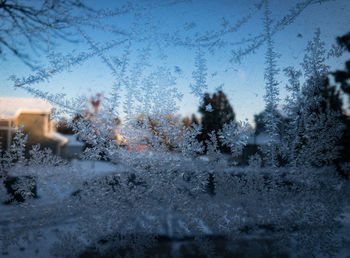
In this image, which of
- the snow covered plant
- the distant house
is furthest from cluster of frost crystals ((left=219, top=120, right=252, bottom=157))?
the distant house

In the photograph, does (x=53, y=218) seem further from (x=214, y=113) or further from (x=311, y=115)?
(x=311, y=115)

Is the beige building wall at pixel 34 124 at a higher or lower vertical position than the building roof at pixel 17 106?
lower

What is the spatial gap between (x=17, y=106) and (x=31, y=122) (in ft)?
0.22

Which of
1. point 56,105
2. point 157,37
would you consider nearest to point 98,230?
point 56,105

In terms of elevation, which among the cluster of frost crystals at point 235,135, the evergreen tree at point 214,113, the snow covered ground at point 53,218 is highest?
the evergreen tree at point 214,113

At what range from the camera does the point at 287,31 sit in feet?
2.76

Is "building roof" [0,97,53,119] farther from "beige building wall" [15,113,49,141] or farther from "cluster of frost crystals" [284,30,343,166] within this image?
"cluster of frost crystals" [284,30,343,166]

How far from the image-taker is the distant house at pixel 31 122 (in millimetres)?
796

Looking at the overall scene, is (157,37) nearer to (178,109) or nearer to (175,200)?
(178,109)

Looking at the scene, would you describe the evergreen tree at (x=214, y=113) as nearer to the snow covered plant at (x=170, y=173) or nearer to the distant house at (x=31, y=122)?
the snow covered plant at (x=170, y=173)

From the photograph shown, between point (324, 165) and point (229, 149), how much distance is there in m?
Result: 0.29

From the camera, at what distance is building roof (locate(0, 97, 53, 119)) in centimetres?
80

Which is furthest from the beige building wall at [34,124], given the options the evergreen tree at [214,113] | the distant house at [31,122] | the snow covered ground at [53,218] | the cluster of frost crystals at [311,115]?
the cluster of frost crystals at [311,115]

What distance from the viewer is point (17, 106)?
0.80m
